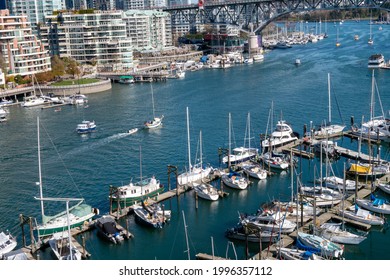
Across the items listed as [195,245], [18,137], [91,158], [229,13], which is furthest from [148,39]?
[195,245]

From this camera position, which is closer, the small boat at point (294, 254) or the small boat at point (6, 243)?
the small boat at point (294, 254)

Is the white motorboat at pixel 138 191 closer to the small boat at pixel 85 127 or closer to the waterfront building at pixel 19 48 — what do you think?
the small boat at pixel 85 127

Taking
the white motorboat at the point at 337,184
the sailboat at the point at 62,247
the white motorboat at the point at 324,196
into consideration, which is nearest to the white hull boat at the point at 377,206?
the white motorboat at the point at 324,196

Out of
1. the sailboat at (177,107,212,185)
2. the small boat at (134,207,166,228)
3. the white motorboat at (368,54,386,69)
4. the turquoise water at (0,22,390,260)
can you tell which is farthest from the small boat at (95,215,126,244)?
the white motorboat at (368,54,386,69)

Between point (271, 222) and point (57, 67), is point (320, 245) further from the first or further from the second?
point (57, 67)

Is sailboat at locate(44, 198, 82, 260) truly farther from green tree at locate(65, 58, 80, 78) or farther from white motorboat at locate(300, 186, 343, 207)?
green tree at locate(65, 58, 80, 78)

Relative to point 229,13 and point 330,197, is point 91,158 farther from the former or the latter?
point 229,13
